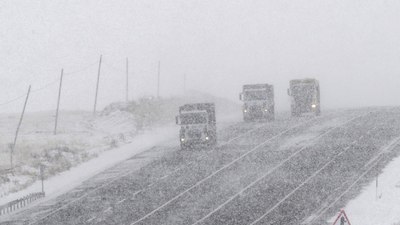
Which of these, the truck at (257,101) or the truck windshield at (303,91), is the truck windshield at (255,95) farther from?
the truck windshield at (303,91)

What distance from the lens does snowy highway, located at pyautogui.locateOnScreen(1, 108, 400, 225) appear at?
22.7 metres

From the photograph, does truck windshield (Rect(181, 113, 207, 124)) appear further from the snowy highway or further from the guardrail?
the guardrail

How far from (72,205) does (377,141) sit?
803 inches

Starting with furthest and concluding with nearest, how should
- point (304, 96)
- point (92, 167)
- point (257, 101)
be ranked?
point (304, 96) < point (257, 101) < point (92, 167)

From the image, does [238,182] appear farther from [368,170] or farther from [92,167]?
[92,167]

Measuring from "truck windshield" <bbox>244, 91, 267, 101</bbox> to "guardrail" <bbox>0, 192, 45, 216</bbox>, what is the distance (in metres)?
24.9

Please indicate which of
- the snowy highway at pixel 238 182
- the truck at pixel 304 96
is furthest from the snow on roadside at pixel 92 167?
the truck at pixel 304 96

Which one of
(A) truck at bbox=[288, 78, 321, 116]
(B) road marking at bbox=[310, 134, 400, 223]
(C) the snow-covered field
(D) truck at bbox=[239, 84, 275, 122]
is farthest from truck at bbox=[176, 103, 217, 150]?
(A) truck at bbox=[288, 78, 321, 116]

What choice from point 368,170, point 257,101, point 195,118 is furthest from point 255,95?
point 368,170

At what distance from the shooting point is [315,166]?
30.4m

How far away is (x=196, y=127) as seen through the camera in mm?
37750

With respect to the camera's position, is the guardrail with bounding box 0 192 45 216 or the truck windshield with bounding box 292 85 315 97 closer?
the guardrail with bounding box 0 192 45 216

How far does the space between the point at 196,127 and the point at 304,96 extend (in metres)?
17.0

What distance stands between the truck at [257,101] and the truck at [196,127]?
1199cm
